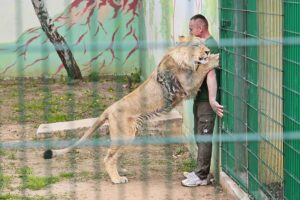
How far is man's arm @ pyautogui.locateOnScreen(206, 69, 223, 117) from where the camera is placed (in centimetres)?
622

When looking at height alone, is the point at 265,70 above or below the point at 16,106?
above

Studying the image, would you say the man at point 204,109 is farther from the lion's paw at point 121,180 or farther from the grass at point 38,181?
the grass at point 38,181

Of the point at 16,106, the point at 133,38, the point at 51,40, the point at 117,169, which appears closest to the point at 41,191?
the point at 117,169

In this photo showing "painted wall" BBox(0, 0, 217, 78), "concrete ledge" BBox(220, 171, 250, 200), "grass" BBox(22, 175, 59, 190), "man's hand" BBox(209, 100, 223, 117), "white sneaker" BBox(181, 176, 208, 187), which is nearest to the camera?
"concrete ledge" BBox(220, 171, 250, 200)

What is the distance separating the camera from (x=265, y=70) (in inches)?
205

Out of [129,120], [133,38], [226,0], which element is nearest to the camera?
[226,0]

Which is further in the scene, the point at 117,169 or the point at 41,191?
the point at 117,169

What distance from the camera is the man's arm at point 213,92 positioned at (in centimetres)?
622

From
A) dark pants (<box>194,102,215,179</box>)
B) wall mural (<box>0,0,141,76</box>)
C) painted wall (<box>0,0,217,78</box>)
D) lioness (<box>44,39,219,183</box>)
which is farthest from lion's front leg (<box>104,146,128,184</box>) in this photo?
wall mural (<box>0,0,141,76</box>)

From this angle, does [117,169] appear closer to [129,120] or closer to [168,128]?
[129,120]

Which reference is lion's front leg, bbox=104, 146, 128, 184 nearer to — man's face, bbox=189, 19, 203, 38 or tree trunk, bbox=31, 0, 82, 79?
man's face, bbox=189, 19, 203, 38

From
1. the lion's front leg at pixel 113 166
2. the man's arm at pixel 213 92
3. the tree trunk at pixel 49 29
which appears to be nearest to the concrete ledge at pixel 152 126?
the lion's front leg at pixel 113 166

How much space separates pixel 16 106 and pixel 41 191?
163 inches

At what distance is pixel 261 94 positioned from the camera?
529 centimetres
